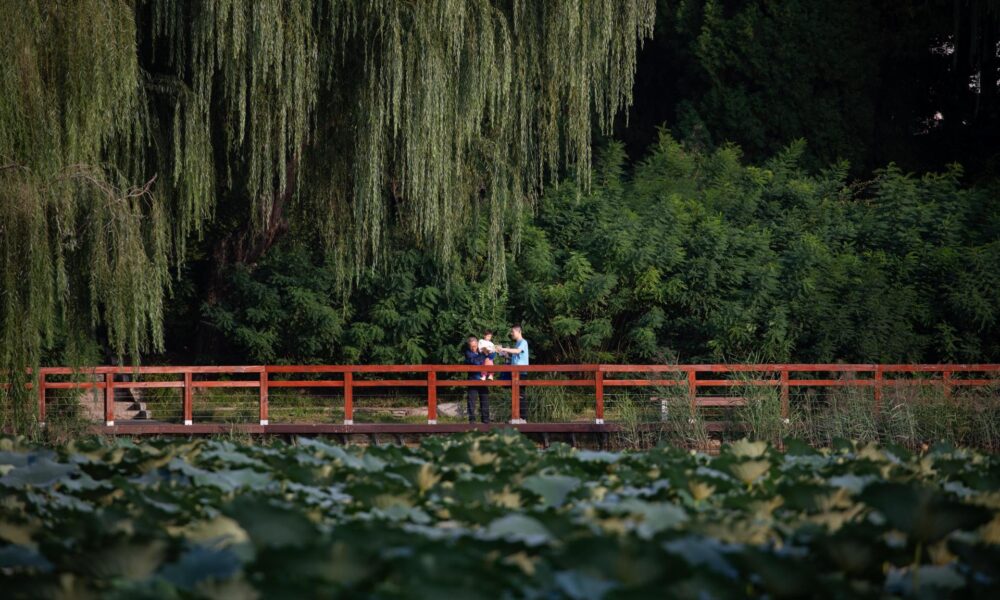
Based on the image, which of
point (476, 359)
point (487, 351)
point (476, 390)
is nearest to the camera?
point (487, 351)

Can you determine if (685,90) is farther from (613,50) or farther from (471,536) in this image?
(471,536)

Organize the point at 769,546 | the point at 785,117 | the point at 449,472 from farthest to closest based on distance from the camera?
1. the point at 785,117
2. the point at 449,472
3. the point at 769,546

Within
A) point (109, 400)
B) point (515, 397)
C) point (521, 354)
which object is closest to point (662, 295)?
point (521, 354)

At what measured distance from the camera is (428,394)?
1405cm

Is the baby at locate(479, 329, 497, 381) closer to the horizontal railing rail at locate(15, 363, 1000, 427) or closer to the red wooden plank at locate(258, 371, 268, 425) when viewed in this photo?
the horizontal railing rail at locate(15, 363, 1000, 427)

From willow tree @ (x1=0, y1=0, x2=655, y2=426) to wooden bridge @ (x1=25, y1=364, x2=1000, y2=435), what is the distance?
1.49 metres

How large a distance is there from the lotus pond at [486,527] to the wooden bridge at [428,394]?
24.5 feet

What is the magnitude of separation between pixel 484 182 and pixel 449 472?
10835 mm

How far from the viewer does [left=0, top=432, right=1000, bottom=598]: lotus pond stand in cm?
181

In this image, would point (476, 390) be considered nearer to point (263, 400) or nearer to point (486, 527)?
point (263, 400)

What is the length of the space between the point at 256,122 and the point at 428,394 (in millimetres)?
4124

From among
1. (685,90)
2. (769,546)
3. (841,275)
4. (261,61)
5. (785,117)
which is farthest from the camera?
(685,90)

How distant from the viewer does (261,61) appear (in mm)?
10820

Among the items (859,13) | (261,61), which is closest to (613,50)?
(261,61)
